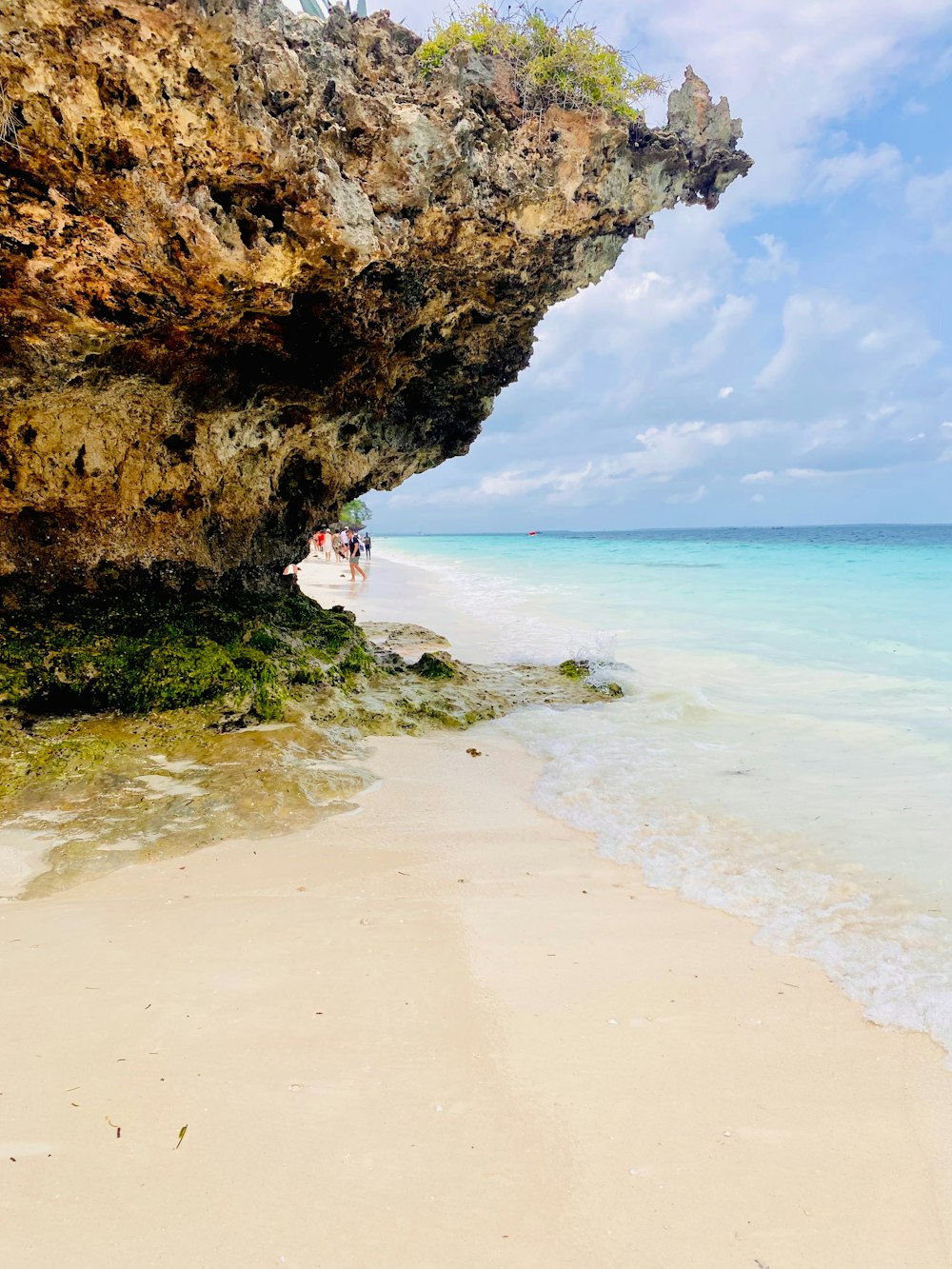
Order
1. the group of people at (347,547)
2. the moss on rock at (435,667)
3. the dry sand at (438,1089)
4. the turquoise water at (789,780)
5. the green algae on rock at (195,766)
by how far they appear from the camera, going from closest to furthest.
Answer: the dry sand at (438,1089) < the turquoise water at (789,780) < the green algae on rock at (195,766) < the moss on rock at (435,667) < the group of people at (347,547)

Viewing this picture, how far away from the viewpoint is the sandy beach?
175 centimetres

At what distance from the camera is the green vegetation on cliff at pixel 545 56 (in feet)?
18.3

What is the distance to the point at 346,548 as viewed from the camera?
2884cm

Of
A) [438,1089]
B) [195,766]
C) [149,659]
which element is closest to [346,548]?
[149,659]

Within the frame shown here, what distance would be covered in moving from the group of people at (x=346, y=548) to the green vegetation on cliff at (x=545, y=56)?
17.4 ft

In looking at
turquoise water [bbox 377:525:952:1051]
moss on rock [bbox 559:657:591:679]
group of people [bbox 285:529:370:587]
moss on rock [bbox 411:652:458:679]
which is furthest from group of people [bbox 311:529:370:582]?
turquoise water [bbox 377:525:952:1051]

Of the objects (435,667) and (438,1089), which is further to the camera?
(435,667)

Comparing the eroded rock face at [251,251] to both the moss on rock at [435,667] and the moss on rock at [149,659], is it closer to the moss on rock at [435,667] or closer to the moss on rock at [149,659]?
the moss on rock at [149,659]

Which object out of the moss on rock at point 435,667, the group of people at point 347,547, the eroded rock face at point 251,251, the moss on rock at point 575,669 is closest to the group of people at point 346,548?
the group of people at point 347,547

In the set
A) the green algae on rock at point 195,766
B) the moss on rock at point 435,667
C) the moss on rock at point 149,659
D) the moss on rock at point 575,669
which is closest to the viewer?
the green algae on rock at point 195,766

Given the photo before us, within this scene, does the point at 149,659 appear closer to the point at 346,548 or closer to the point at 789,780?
the point at 789,780

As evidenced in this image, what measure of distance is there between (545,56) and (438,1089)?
23.6 feet

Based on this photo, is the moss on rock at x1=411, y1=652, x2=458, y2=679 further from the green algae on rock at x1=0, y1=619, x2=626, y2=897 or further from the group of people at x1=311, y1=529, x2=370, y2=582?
the group of people at x1=311, y1=529, x2=370, y2=582

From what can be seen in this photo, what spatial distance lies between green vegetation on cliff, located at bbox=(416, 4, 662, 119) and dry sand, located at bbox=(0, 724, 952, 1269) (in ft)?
20.6
